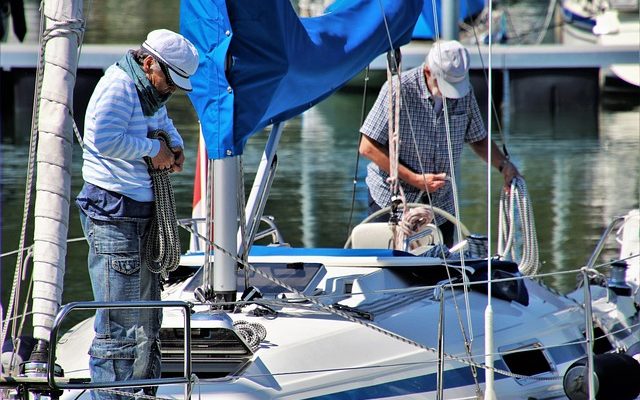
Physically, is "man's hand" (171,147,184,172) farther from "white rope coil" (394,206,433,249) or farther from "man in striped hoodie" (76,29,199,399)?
"white rope coil" (394,206,433,249)

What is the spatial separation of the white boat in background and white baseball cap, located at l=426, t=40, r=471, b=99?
10.8 meters

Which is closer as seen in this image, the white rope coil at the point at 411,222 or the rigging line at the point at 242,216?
the rigging line at the point at 242,216

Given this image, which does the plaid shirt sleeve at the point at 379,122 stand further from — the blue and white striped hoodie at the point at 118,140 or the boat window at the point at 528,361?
the blue and white striped hoodie at the point at 118,140

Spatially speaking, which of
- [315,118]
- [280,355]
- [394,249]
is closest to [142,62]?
[280,355]

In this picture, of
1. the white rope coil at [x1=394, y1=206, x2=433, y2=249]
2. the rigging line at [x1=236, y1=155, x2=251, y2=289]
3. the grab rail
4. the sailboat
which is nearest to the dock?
the white rope coil at [x1=394, y1=206, x2=433, y2=249]

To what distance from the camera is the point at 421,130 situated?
7133 mm

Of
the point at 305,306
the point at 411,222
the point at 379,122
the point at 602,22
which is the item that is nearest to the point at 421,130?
the point at 379,122

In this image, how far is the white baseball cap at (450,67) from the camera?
6.85 meters

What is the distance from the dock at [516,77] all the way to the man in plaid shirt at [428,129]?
473 inches

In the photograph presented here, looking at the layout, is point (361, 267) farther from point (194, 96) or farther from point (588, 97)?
point (588, 97)

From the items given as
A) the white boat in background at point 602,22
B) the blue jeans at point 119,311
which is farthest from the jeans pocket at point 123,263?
the white boat in background at point 602,22

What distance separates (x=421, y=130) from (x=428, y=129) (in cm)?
5

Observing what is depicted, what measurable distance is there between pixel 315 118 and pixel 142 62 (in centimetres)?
1610

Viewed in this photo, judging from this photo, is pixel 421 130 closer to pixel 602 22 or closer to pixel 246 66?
pixel 246 66
